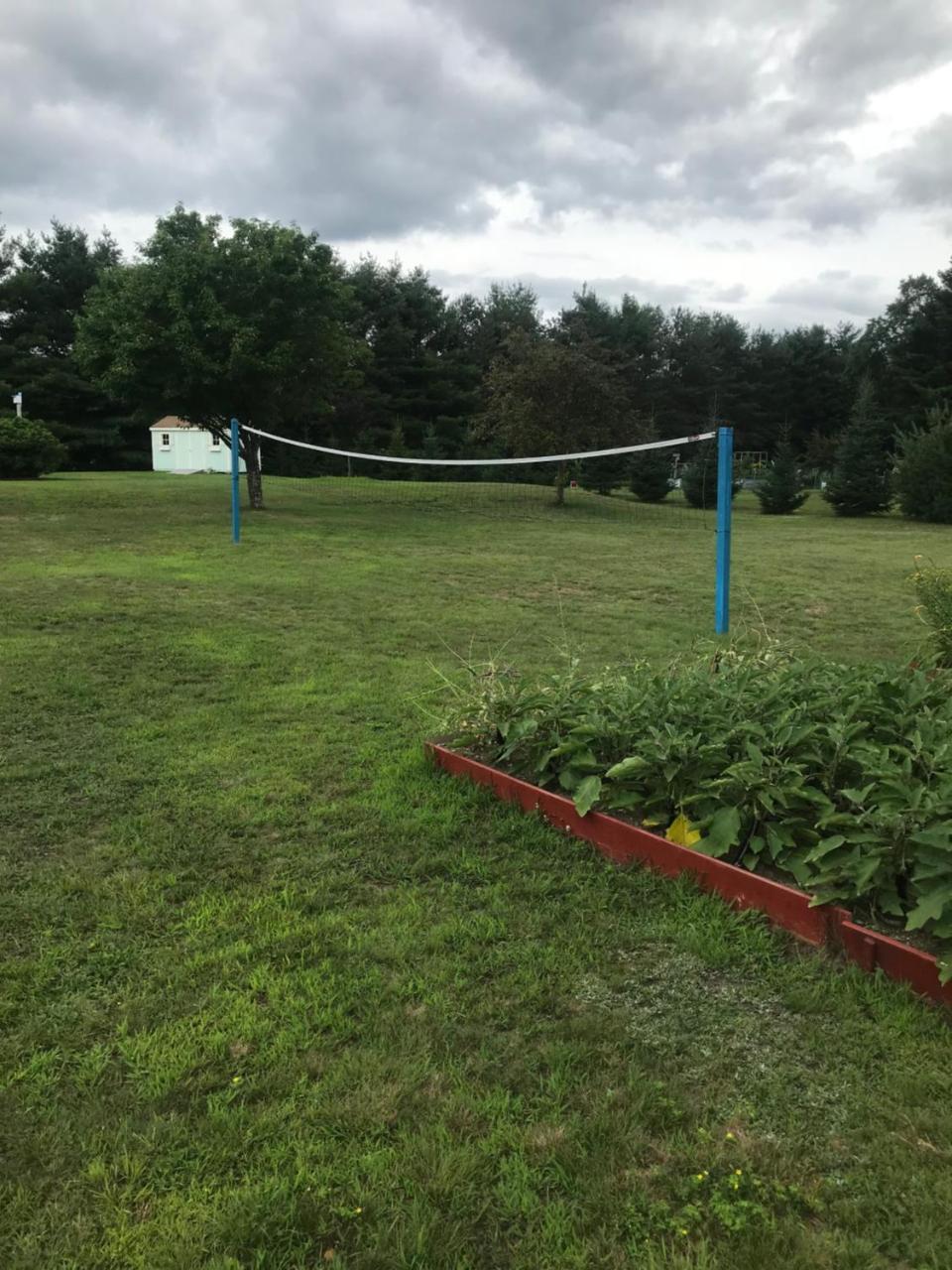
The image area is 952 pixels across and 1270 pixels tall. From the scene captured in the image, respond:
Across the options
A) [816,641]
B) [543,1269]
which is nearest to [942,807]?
[543,1269]

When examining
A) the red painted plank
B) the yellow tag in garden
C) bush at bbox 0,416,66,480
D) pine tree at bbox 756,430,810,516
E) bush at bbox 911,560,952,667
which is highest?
bush at bbox 0,416,66,480

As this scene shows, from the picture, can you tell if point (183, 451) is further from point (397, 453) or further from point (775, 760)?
point (775, 760)

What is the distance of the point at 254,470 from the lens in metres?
16.8

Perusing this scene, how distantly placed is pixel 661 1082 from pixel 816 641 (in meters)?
5.63

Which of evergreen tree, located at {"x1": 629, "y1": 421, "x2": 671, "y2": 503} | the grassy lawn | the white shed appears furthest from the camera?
the white shed

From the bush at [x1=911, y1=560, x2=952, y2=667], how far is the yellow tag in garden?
2.72m

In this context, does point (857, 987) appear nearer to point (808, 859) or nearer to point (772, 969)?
point (772, 969)

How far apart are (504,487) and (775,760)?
21.2 meters

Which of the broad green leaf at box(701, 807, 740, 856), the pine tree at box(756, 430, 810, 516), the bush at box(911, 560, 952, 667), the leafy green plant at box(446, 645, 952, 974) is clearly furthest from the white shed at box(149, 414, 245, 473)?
the broad green leaf at box(701, 807, 740, 856)

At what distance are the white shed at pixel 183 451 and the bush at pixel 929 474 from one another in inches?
936

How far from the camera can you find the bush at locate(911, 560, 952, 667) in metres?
4.94

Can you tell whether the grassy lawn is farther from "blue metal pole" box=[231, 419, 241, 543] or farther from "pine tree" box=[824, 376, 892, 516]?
"pine tree" box=[824, 376, 892, 516]

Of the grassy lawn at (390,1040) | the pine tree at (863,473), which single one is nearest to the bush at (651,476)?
the pine tree at (863,473)

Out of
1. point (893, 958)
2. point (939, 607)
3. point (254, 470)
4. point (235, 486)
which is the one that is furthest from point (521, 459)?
point (254, 470)
